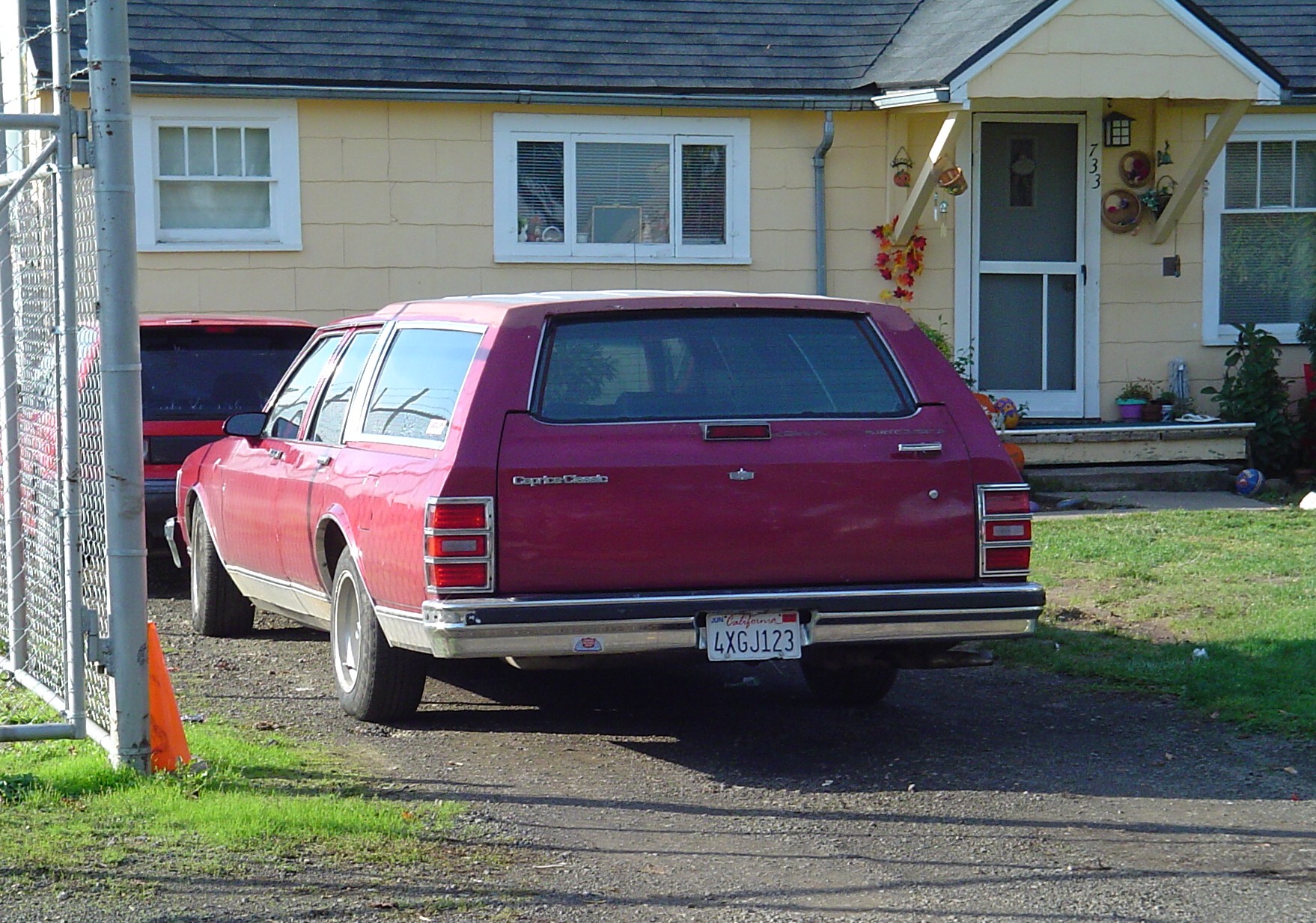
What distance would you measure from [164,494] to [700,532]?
469 centimetres

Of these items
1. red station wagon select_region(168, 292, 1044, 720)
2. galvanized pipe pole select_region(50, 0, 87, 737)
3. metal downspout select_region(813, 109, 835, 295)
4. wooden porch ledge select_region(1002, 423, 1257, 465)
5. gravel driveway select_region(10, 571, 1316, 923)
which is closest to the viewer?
gravel driveway select_region(10, 571, 1316, 923)

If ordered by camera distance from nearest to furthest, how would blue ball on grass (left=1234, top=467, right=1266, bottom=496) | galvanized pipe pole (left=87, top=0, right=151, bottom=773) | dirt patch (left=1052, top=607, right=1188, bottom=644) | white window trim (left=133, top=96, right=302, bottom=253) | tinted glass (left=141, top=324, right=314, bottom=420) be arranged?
1. galvanized pipe pole (left=87, top=0, right=151, bottom=773)
2. dirt patch (left=1052, top=607, right=1188, bottom=644)
3. tinted glass (left=141, top=324, right=314, bottom=420)
4. white window trim (left=133, top=96, right=302, bottom=253)
5. blue ball on grass (left=1234, top=467, right=1266, bottom=496)

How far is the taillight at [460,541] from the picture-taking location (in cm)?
564

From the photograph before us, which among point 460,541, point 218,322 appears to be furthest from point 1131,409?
point 460,541

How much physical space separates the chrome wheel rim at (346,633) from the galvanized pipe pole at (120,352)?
128 centimetres

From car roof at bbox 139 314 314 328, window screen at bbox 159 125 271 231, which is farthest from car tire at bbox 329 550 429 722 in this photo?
window screen at bbox 159 125 271 231

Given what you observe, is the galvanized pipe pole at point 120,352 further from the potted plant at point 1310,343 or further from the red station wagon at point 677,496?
the potted plant at point 1310,343

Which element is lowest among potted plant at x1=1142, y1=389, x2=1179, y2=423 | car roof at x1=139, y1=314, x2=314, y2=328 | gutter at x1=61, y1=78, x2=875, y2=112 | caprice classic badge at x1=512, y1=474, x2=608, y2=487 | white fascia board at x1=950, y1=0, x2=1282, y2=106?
potted plant at x1=1142, y1=389, x2=1179, y2=423

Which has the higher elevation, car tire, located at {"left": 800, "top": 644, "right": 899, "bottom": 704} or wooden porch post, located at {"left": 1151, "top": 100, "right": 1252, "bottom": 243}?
wooden porch post, located at {"left": 1151, "top": 100, "right": 1252, "bottom": 243}

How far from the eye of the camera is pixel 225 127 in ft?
43.4

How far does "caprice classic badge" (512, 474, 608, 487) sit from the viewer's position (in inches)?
224

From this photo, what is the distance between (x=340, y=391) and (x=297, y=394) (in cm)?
66

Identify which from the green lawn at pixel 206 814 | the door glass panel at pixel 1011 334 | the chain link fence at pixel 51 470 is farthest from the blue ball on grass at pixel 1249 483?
the chain link fence at pixel 51 470

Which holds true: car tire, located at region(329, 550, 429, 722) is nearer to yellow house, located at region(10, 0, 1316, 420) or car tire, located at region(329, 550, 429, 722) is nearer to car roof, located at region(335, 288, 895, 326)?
car roof, located at region(335, 288, 895, 326)
